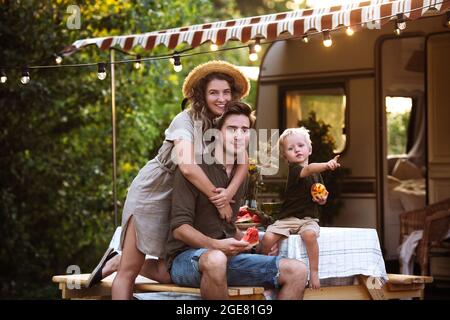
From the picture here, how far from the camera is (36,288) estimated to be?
1177 centimetres

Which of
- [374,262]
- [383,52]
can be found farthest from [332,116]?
[374,262]

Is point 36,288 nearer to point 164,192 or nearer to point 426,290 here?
point 426,290

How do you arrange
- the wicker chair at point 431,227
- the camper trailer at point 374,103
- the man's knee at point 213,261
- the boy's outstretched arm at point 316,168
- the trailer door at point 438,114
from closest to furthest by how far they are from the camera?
the man's knee at point 213,261, the boy's outstretched arm at point 316,168, the wicker chair at point 431,227, the trailer door at point 438,114, the camper trailer at point 374,103

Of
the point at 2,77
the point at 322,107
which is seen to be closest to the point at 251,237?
the point at 2,77

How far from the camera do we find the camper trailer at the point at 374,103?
9789 millimetres

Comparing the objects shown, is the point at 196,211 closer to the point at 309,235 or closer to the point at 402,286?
the point at 309,235

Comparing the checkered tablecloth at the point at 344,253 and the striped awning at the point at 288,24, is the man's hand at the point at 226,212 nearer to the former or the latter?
the checkered tablecloth at the point at 344,253

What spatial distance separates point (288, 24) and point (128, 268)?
2.69 metres

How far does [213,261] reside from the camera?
5.41 m

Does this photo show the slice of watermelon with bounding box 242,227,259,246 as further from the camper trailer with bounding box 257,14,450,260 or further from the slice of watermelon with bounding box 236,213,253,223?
the camper trailer with bounding box 257,14,450,260

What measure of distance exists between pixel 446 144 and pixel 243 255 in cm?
461

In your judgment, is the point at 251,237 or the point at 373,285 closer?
the point at 251,237

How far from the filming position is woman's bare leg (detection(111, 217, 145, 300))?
5.97 m

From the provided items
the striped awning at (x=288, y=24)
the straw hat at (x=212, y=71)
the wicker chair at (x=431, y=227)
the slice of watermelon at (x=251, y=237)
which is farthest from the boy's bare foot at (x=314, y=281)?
the wicker chair at (x=431, y=227)
